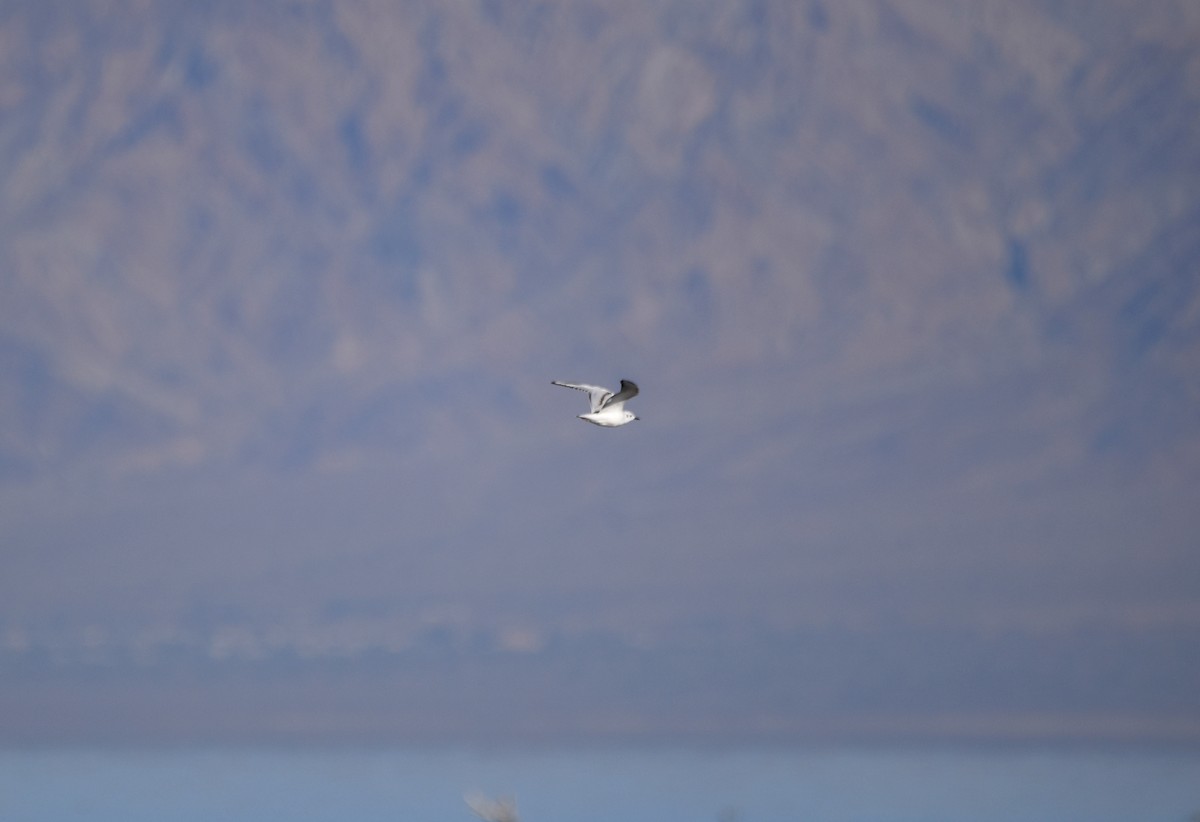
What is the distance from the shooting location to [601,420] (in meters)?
80.8

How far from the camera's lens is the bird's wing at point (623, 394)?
2960 inches

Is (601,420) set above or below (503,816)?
above

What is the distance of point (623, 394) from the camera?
77.1 meters

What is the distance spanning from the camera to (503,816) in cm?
6956

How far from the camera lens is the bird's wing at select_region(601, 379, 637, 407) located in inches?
2960

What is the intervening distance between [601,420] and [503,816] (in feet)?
65.0

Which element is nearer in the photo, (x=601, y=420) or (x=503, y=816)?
(x=503, y=816)
